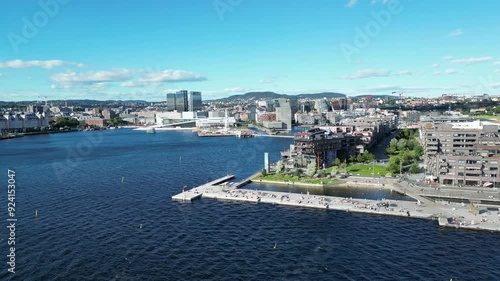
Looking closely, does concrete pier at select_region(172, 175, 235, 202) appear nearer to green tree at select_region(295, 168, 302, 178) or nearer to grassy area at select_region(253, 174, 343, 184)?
grassy area at select_region(253, 174, 343, 184)

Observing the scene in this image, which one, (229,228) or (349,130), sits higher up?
(349,130)

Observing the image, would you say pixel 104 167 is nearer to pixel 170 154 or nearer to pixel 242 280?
pixel 170 154

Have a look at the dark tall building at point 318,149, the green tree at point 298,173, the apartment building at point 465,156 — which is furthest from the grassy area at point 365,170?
the green tree at point 298,173

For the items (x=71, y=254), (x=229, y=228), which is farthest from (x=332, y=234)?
(x=71, y=254)

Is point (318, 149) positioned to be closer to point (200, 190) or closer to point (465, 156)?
point (465, 156)

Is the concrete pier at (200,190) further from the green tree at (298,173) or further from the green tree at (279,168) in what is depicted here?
the green tree at (298,173)
